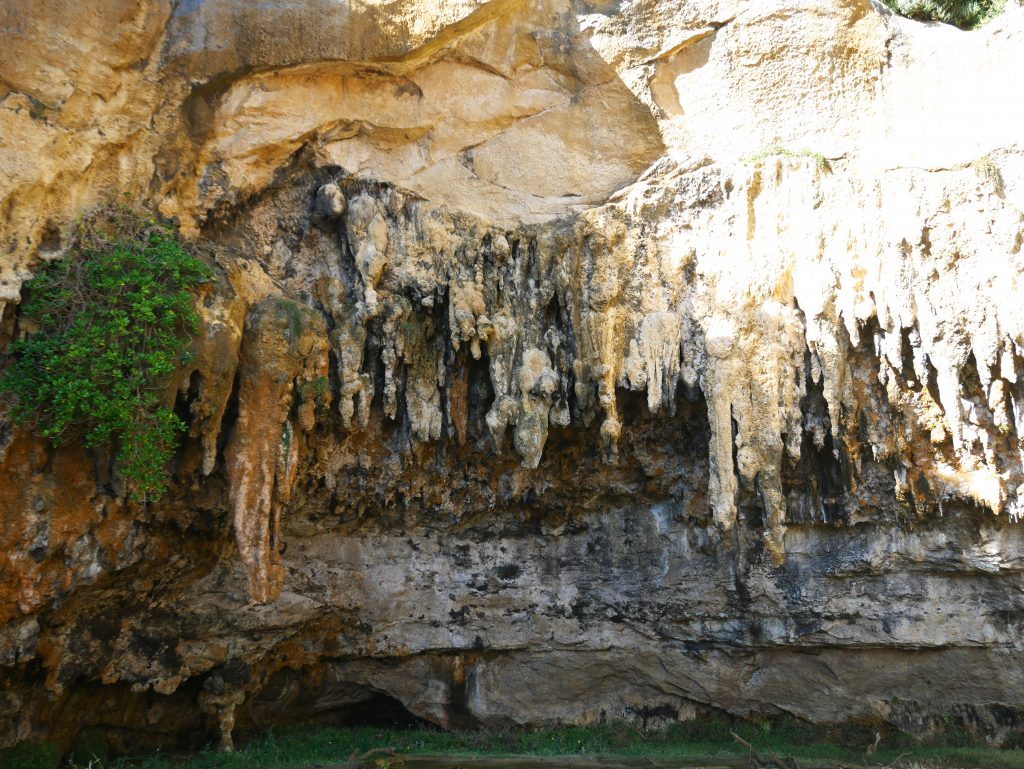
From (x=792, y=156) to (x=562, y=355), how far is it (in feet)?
17.2

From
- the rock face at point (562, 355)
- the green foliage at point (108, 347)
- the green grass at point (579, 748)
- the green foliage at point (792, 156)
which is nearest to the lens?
the green foliage at point (108, 347)

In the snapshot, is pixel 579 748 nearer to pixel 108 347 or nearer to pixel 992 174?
pixel 108 347

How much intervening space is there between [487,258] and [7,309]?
739 cm

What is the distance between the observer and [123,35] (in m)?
11.8

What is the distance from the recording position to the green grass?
43.5 feet

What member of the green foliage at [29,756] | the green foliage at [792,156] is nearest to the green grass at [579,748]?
the green foliage at [29,756]

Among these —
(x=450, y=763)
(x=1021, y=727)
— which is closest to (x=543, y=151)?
(x=450, y=763)

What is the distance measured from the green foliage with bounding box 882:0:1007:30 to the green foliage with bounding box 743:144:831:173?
3935mm

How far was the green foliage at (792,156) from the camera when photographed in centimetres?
1350

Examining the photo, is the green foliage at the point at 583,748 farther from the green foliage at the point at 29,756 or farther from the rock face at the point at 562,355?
the green foliage at the point at 29,756

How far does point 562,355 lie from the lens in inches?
556

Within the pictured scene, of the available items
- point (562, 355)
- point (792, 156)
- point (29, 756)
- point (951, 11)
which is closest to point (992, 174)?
point (792, 156)

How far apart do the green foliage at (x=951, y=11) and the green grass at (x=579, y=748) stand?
1298 centimetres

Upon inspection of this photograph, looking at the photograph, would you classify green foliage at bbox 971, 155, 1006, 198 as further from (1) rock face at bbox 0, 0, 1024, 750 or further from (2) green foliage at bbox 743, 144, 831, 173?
(2) green foliage at bbox 743, 144, 831, 173
